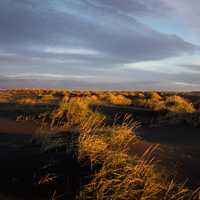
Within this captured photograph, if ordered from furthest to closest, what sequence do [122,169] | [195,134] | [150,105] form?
1. [150,105]
2. [195,134]
3. [122,169]

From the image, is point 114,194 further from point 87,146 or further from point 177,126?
point 177,126

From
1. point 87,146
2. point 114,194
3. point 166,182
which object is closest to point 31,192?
point 114,194

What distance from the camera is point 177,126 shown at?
17141 mm

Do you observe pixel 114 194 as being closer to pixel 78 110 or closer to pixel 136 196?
pixel 136 196

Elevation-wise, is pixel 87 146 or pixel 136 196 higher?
pixel 87 146

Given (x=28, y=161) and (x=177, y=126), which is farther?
(x=177, y=126)

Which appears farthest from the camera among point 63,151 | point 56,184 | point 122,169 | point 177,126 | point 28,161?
point 177,126

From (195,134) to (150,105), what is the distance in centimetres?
1252

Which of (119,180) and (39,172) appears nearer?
(119,180)

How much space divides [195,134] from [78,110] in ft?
18.6

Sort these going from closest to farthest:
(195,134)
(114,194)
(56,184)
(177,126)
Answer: (114,194), (56,184), (195,134), (177,126)

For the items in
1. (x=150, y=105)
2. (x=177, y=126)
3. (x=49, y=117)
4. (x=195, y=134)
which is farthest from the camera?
(x=150, y=105)

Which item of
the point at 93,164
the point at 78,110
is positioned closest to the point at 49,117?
the point at 78,110

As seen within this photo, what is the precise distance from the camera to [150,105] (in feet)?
90.1
